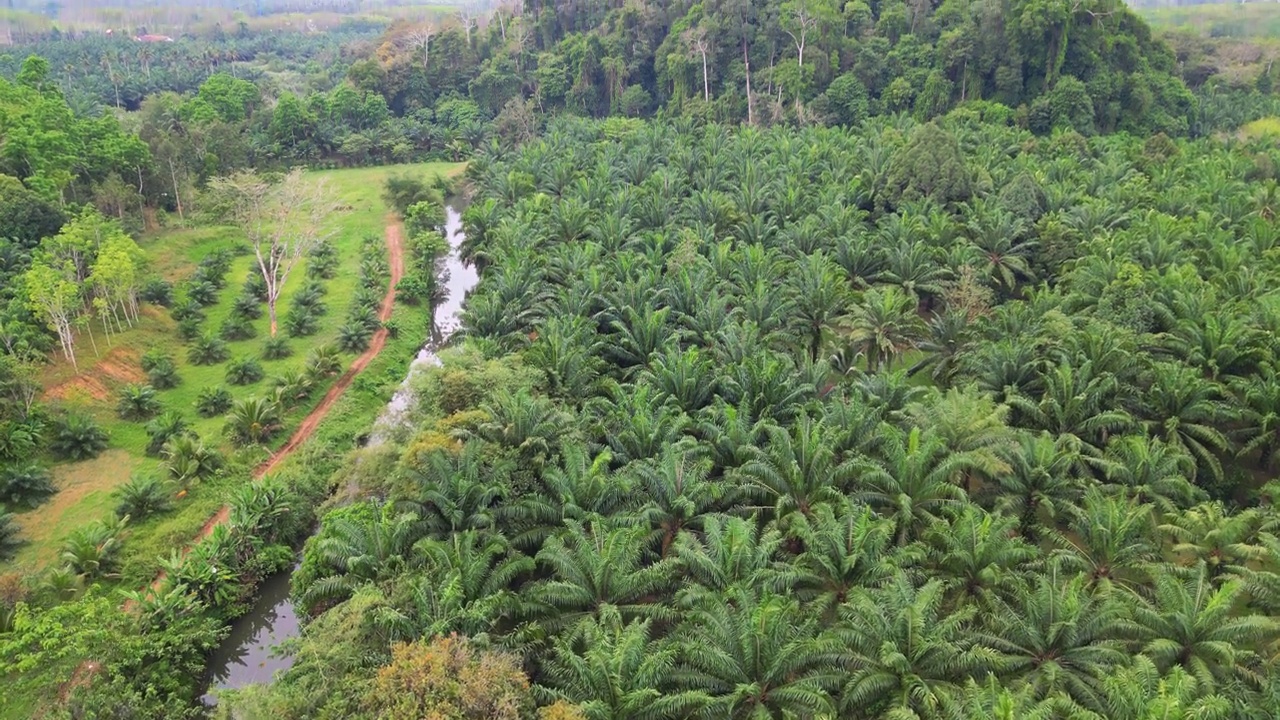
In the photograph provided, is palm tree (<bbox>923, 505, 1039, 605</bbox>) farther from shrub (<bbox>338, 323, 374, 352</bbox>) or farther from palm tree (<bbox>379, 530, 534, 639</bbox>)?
shrub (<bbox>338, 323, 374, 352</bbox>)

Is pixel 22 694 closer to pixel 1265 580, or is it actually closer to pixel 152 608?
pixel 152 608

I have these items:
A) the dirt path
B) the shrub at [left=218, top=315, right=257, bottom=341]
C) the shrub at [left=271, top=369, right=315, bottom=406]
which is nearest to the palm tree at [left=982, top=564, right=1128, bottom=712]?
the dirt path

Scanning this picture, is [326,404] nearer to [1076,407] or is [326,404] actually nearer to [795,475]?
[795,475]

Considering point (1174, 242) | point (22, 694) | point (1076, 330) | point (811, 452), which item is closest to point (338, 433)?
point (22, 694)

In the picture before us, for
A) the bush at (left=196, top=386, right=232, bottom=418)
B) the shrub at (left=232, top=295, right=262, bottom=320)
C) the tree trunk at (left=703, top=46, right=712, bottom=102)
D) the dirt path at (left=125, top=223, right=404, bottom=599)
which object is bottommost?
the dirt path at (left=125, top=223, right=404, bottom=599)

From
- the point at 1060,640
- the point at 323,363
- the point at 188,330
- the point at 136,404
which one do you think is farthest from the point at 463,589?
the point at 188,330

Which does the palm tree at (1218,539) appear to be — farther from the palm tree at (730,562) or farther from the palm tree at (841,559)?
the palm tree at (730,562)
